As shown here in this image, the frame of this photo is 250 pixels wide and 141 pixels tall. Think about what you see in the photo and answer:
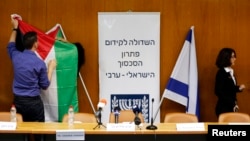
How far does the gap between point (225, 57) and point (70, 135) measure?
2760 mm

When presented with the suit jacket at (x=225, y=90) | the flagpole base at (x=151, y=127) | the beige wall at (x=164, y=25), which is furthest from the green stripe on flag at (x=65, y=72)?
the flagpole base at (x=151, y=127)

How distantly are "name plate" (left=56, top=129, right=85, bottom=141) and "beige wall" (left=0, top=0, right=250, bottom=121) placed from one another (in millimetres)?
2415

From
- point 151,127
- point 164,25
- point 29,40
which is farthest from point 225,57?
point 29,40

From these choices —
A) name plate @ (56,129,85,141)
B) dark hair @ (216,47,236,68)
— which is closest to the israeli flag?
dark hair @ (216,47,236,68)

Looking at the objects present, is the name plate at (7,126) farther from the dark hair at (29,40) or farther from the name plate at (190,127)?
the name plate at (190,127)

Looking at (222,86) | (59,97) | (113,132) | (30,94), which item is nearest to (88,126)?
(113,132)

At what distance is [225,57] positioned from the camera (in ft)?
21.1

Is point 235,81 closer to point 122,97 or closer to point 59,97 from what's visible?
point 122,97

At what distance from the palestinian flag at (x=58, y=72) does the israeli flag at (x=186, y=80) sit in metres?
1.34

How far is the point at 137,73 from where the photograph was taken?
686cm

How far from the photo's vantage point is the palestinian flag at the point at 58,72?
650cm

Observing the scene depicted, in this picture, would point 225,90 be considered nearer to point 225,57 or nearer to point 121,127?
point 225,57

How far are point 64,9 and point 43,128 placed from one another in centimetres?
249

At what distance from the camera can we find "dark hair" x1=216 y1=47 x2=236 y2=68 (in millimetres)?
6434
